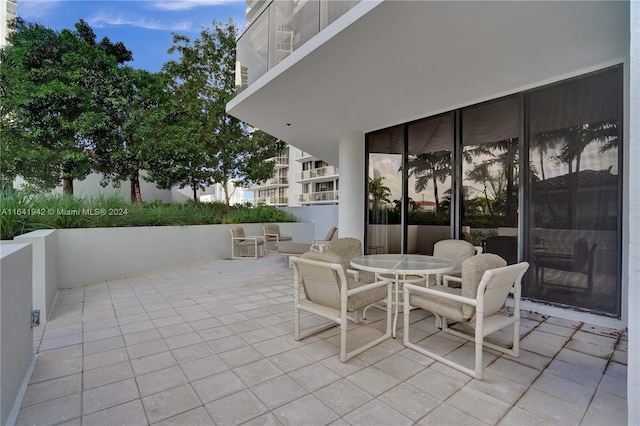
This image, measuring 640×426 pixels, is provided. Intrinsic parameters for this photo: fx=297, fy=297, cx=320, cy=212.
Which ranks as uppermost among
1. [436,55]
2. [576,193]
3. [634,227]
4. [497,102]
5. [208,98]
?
[208,98]

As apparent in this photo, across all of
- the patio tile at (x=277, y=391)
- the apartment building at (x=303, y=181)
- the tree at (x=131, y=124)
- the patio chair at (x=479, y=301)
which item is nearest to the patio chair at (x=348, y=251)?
the patio chair at (x=479, y=301)

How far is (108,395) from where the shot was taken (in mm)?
1896

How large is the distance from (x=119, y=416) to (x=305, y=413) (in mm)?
1060

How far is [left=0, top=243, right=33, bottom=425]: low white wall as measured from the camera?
1.61m

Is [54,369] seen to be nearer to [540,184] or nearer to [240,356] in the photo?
[240,356]

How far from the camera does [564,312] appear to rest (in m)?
3.37

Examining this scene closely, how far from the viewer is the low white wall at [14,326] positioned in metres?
1.61

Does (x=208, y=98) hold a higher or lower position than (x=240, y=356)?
higher

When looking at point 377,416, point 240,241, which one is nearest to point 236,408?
point 377,416

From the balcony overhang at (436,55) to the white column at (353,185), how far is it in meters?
1.26

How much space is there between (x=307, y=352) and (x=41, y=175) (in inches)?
382

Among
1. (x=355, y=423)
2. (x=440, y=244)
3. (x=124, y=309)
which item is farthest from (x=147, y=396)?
(x=440, y=244)

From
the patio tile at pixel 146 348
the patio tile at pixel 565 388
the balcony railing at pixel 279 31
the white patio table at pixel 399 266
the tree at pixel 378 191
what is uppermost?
the balcony railing at pixel 279 31

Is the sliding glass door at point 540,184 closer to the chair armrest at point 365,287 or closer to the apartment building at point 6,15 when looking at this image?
the chair armrest at point 365,287
